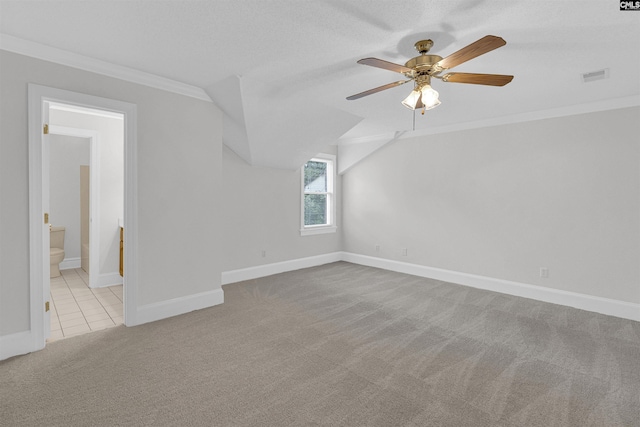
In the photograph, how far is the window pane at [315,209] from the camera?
606cm

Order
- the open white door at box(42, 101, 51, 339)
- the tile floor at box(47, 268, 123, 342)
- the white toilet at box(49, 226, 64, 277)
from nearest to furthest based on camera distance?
the open white door at box(42, 101, 51, 339) < the tile floor at box(47, 268, 123, 342) < the white toilet at box(49, 226, 64, 277)

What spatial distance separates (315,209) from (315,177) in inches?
25.1

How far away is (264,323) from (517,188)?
3.81 m

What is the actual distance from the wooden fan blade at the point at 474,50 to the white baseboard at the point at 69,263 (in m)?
6.38

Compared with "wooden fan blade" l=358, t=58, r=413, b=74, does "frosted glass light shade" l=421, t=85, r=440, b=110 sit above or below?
below

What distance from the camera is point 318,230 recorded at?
19.8 feet

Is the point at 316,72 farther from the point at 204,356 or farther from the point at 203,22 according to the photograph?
the point at 204,356

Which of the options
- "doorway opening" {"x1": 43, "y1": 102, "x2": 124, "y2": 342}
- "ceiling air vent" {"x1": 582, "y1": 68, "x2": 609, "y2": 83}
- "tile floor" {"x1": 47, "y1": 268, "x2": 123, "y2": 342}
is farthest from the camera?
"doorway opening" {"x1": 43, "y1": 102, "x2": 124, "y2": 342}

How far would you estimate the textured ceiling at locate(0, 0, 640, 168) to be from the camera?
1.98m

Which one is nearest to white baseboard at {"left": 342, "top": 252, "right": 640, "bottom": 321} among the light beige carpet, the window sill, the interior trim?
the interior trim

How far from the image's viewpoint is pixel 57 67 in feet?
8.64

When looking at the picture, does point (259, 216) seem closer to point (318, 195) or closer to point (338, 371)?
point (318, 195)

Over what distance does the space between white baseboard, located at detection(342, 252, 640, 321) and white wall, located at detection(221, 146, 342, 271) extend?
1662 millimetres

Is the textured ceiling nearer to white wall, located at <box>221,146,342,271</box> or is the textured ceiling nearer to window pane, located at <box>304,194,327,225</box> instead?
white wall, located at <box>221,146,342,271</box>
